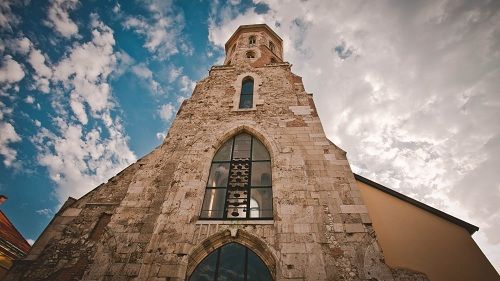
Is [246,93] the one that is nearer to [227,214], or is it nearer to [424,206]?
[227,214]

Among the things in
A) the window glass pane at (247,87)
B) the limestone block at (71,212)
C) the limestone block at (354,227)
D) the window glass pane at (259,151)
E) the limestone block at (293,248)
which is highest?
the window glass pane at (247,87)

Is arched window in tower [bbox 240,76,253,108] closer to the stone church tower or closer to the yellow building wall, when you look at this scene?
the stone church tower

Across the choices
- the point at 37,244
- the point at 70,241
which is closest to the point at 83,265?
the point at 70,241

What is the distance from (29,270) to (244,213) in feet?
16.6

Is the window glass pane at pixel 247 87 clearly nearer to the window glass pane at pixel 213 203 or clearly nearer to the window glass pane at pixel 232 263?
the window glass pane at pixel 213 203

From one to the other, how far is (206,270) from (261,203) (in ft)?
6.83

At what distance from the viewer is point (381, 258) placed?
520 cm

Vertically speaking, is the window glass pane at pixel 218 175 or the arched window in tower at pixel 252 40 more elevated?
the arched window in tower at pixel 252 40

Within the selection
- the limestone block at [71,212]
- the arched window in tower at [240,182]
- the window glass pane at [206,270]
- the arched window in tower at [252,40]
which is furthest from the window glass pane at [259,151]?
the arched window in tower at [252,40]

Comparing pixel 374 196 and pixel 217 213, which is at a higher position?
pixel 374 196

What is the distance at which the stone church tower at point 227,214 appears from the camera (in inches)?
212

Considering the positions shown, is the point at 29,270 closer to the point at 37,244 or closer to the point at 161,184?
the point at 37,244

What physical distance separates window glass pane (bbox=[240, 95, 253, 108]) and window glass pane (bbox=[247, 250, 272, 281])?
5634 millimetres

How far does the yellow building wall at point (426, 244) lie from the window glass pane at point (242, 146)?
3839mm
